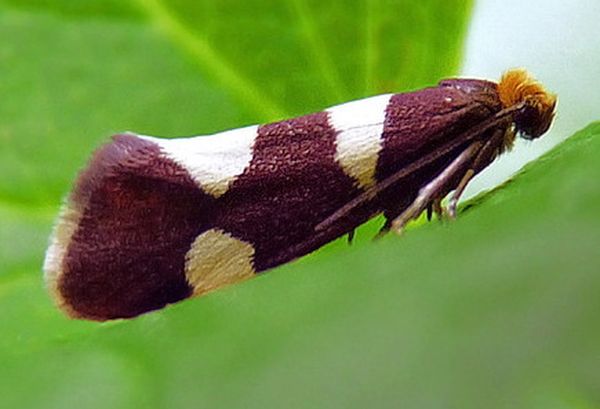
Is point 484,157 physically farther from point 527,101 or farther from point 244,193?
point 244,193

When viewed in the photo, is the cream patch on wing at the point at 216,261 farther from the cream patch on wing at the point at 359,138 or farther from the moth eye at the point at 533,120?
the moth eye at the point at 533,120

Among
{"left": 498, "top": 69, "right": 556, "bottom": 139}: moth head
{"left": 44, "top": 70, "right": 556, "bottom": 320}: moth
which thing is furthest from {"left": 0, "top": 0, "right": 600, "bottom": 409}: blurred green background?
{"left": 498, "top": 69, "right": 556, "bottom": 139}: moth head

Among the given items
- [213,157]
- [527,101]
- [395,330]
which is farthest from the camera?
[527,101]

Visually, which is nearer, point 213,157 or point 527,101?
point 213,157

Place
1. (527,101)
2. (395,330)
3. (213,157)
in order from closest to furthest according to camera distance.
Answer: (395,330), (213,157), (527,101)

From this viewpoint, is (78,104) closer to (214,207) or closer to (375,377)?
(214,207)

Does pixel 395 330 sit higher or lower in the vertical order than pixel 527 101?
lower

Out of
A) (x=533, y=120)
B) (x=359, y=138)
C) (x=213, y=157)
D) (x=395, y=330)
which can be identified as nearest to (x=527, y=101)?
(x=533, y=120)

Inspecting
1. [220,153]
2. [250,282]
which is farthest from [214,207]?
[250,282]
